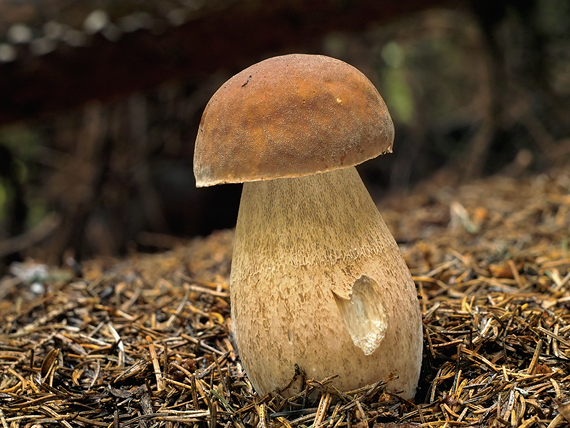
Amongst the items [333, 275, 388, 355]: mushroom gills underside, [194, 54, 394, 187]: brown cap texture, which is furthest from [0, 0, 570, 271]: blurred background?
[333, 275, 388, 355]: mushroom gills underside

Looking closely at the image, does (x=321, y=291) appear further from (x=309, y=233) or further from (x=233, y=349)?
(x=233, y=349)

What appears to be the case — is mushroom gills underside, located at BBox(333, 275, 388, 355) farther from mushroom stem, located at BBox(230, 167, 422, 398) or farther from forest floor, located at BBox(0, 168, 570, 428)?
forest floor, located at BBox(0, 168, 570, 428)

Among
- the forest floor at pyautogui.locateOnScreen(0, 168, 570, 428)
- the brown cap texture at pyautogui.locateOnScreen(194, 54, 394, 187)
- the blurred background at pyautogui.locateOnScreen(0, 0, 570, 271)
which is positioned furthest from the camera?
the blurred background at pyautogui.locateOnScreen(0, 0, 570, 271)

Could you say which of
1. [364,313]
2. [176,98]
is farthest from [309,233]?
[176,98]

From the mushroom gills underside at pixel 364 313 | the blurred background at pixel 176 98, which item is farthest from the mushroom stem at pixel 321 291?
the blurred background at pixel 176 98

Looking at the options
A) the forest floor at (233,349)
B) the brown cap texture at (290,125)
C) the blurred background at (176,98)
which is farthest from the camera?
the blurred background at (176,98)

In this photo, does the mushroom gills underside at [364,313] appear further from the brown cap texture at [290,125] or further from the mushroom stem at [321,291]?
the brown cap texture at [290,125]

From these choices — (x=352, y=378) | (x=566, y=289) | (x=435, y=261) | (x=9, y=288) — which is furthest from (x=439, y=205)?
(x=9, y=288)
